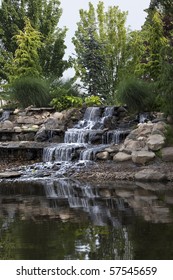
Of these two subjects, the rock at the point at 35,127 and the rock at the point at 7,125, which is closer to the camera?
the rock at the point at 35,127

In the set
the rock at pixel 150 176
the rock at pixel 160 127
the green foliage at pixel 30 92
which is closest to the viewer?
the rock at pixel 150 176

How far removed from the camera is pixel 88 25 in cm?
2698

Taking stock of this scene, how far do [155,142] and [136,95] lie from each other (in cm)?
388

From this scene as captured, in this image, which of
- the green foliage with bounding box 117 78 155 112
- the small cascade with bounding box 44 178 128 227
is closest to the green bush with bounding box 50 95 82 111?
the green foliage with bounding box 117 78 155 112

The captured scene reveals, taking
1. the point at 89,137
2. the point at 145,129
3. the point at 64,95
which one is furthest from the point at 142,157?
the point at 64,95

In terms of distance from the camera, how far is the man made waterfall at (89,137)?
13.5 m

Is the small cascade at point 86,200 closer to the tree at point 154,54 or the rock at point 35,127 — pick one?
the rock at point 35,127

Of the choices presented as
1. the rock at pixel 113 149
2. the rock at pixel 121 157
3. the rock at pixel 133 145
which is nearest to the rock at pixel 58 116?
the rock at pixel 113 149

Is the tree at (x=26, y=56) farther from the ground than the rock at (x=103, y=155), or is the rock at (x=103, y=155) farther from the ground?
the tree at (x=26, y=56)

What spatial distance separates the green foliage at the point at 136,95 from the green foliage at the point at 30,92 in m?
4.11

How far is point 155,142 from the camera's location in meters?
12.3

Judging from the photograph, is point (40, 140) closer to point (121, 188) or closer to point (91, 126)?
point (91, 126)

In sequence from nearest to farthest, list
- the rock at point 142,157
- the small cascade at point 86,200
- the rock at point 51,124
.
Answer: the small cascade at point 86,200, the rock at point 142,157, the rock at point 51,124

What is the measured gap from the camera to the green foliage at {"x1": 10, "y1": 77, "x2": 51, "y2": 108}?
1848 cm
